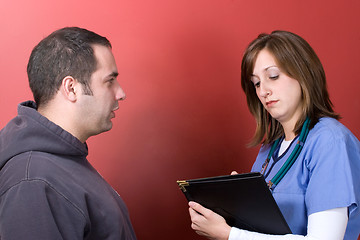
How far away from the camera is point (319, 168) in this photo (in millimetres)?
1196

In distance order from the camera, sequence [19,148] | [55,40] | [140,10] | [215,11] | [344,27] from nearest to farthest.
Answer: [19,148], [55,40], [140,10], [215,11], [344,27]

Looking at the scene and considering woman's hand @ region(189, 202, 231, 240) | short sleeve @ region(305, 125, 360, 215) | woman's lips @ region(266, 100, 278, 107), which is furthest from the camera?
woman's lips @ region(266, 100, 278, 107)

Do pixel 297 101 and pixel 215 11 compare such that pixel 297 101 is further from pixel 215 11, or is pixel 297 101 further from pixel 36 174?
pixel 36 174

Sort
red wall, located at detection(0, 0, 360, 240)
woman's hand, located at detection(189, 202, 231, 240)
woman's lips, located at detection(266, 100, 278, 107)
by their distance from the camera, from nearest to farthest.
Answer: woman's hand, located at detection(189, 202, 231, 240)
woman's lips, located at detection(266, 100, 278, 107)
red wall, located at detection(0, 0, 360, 240)

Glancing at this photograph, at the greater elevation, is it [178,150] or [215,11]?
[215,11]

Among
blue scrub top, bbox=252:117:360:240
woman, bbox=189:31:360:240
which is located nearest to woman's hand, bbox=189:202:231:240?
woman, bbox=189:31:360:240

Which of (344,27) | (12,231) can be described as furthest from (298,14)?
(12,231)

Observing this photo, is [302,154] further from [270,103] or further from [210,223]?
[210,223]

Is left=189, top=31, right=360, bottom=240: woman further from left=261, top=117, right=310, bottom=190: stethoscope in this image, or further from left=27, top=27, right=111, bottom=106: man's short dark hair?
left=27, top=27, right=111, bottom=106: man's short dark hair

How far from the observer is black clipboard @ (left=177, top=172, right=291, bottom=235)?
1.16 m

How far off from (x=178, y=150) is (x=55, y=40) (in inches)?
33.7

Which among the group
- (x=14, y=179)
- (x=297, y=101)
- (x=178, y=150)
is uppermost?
(x=297, y=101)

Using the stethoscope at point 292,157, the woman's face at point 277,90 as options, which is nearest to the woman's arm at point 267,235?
the stethoscope at point 292,157

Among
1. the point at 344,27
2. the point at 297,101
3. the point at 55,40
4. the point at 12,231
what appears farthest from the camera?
the point at 344,27
